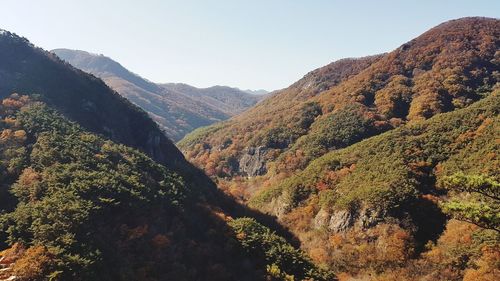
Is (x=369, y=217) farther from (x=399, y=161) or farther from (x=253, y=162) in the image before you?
(x=253, y=162)

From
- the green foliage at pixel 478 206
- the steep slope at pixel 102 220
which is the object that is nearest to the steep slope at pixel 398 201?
the steep slope at pixel 102 220

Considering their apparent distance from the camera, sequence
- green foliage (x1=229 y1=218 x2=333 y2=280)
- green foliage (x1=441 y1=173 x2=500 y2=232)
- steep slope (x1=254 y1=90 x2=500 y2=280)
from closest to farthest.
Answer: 1. green foliage (x1=441 y1=173 x2=500 y2=232)
2. steep slope (x1=254 y1=90 x2=500 y2=280)
3. green foliage (x1=229 y1=218 x2=333 y2=280)

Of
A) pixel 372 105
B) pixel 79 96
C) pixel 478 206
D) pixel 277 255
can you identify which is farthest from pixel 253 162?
pixel 478 206

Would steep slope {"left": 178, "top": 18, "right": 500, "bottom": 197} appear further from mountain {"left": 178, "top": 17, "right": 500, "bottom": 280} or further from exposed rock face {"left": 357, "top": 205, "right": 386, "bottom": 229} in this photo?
exposed rock face {"left": 357, "top": 205, "right": 386, "bottom": 229}

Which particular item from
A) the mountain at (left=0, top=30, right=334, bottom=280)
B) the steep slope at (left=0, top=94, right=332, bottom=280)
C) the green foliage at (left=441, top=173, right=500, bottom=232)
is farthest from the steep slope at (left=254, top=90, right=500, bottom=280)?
the green foliage at (left=441, top=173, right=500, bottom=232)

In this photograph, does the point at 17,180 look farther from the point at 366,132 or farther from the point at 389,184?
the point at 366,132
